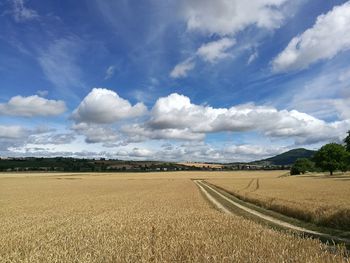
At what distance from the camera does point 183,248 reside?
36.8 feet

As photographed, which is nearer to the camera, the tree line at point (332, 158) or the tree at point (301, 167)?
the tree line at point (332, 158)

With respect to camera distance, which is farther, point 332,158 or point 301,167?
point 301,167

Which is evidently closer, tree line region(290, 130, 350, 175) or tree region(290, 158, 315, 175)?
tree line region(290, 130, 350, 175)

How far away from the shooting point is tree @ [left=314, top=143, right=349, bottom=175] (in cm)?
11912

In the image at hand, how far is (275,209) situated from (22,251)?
951 inches

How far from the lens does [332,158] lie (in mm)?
120938

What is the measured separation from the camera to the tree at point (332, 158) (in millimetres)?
119125

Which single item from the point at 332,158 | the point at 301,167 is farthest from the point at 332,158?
the point at 301,167

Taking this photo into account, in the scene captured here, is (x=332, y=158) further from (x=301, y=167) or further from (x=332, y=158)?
(x=301, y=167)

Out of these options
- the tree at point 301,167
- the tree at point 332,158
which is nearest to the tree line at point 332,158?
the tree at point 332,158

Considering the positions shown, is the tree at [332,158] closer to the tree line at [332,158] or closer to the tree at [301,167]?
the tree line at [332,158]

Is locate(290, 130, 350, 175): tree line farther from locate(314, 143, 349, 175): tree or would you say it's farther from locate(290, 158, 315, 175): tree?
locate(290, 158, 315, 175): tree

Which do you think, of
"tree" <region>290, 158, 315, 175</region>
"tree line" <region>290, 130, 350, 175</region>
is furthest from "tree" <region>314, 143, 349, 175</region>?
"tree" <region>290, 158, 315, 175</region>

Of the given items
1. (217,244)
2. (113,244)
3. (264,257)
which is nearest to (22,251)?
(113,244)
